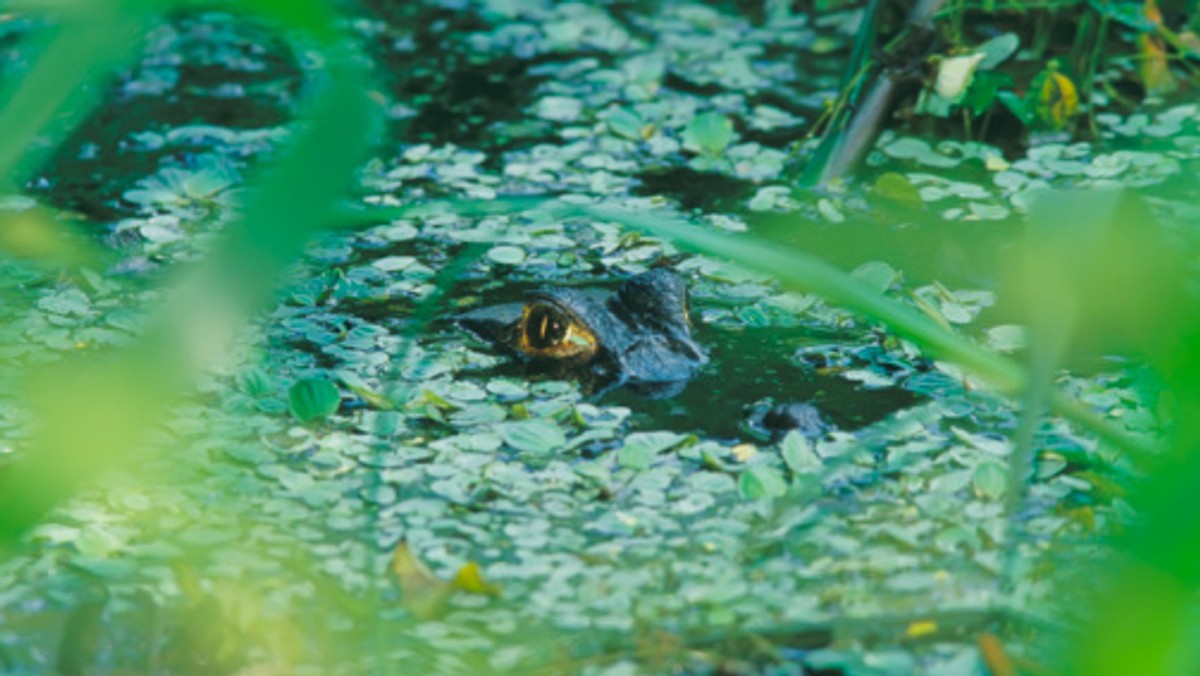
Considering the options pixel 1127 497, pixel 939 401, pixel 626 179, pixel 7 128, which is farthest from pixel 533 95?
pixel 7 128

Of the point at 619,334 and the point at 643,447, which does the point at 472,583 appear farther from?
the point at 619,334

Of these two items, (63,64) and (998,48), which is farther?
(998,48)

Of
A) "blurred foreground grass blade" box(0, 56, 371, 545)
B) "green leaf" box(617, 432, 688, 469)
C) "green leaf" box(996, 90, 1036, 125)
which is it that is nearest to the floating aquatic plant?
"green leaf" box(617, 432, 688, 469)

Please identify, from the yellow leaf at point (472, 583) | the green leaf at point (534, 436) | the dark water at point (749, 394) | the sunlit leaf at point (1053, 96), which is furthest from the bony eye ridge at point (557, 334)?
the sunlit leaf at point (1053, 96)

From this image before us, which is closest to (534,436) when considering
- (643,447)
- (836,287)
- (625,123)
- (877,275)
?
(643,447)

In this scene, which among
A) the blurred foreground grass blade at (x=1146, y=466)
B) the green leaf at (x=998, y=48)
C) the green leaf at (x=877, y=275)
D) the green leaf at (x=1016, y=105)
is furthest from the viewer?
the green leaf at (x=1016, y=105)

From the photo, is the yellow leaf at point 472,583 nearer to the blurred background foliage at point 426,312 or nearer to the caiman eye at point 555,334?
the blurred background foliage at point 426,312

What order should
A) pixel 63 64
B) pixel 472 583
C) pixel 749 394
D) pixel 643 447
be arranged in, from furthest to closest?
1. pixel 749 394
2. pixel 643 447
3. pixel 472 583
4. pixel 63 64

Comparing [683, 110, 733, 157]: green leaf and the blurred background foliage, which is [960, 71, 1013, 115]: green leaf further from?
[683, 110, 733, 157]: green leaf
